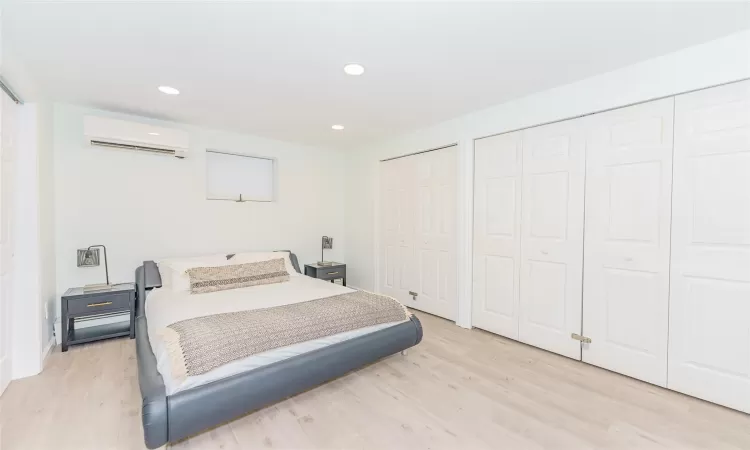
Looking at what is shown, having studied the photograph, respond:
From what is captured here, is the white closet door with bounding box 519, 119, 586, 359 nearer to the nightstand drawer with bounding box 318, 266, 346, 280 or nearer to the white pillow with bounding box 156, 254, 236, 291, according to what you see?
the nightstand drawer with bounding box 318, 266, 346, 280

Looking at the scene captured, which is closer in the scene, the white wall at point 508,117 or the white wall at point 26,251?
the white wall at point 508,117

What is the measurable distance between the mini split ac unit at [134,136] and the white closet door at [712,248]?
4294 mm

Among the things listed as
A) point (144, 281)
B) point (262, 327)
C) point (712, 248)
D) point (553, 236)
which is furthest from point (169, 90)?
point (712, 248)

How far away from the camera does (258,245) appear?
4.52 meters

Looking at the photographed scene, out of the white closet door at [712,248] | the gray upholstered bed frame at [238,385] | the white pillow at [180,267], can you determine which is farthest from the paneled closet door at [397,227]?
the white closet door at [712,248]

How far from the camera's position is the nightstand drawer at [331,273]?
4688 millimetres

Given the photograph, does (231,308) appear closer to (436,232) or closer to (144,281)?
(144,281)

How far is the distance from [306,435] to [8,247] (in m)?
2.42

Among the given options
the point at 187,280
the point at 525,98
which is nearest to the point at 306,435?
the point at 187,280

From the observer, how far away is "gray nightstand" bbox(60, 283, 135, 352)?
2939mm

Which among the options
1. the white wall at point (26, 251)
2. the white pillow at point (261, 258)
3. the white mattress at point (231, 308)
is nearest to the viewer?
the white mattress at point (231, 308)

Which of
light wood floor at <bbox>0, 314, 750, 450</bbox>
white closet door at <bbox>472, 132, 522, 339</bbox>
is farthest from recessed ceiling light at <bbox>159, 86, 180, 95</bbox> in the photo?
white closet door at <bbox>472, 132, 522, 339</bbox>

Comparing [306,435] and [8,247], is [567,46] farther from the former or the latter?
[8,247]

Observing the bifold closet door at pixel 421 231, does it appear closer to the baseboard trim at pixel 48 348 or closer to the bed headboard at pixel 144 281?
the bed headboard at pixel 144 281
